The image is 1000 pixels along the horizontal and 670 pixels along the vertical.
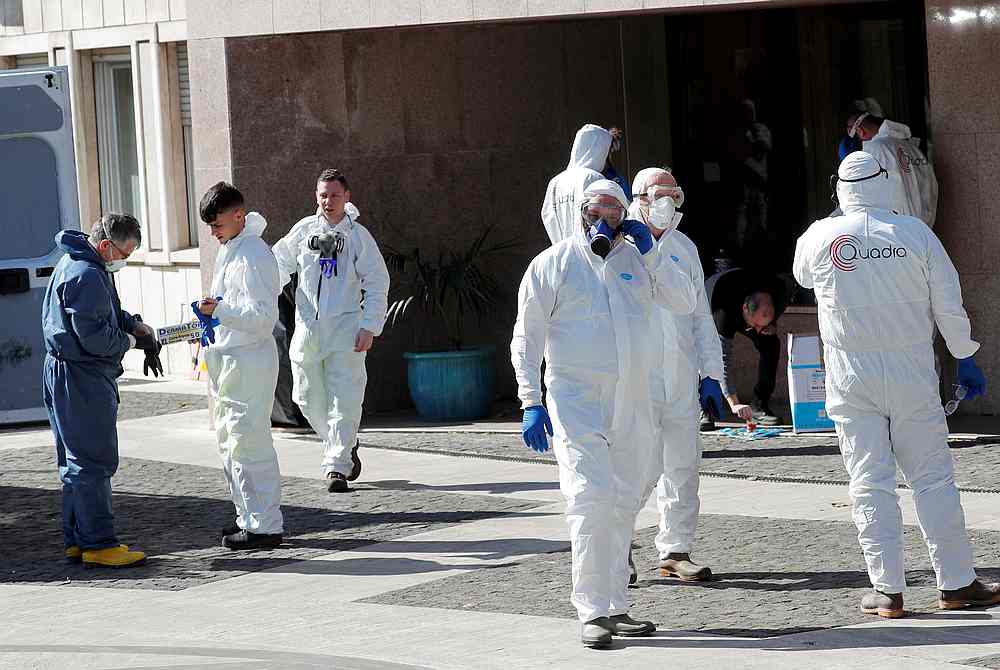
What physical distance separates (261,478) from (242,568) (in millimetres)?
561

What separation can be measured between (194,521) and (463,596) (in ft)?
9.10

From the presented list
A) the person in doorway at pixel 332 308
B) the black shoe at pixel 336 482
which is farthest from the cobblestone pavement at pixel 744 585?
the person in doorway at pixel 332 308

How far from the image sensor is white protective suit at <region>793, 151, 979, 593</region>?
7.19 metres

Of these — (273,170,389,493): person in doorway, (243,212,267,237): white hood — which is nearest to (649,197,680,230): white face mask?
(243,212,267,237): white hood

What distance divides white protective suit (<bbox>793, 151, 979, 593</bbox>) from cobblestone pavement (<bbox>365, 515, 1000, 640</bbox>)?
297mm

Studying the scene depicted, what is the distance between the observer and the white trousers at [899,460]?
23.5 ft

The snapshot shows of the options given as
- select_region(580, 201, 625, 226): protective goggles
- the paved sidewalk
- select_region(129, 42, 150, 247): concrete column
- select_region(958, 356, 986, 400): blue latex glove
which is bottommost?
the paved sidewalk

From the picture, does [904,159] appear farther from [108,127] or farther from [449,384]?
[108,127]

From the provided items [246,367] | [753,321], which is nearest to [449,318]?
[753,321]

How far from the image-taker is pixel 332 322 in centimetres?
1108

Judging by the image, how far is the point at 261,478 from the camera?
930 centimetres

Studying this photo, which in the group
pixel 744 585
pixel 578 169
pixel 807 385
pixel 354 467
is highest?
pixel 578 169

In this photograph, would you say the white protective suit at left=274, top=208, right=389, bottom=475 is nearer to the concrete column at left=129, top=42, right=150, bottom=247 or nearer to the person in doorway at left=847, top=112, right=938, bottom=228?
the person in doorway at left=847, top=112, right=938, bottom=228

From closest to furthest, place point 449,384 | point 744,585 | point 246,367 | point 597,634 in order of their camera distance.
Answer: point 597,634 → point 744,585 → point 246,367 → point 449,384
